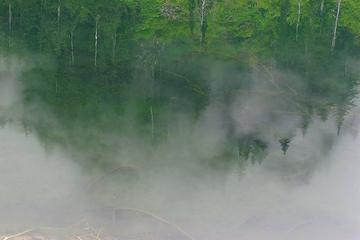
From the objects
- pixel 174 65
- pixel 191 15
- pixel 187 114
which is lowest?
pixel 187 114

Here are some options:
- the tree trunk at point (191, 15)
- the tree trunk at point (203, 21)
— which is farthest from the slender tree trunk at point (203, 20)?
the tree trunk at point (191, 15)

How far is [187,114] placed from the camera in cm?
2738

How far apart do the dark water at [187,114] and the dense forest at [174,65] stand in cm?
9

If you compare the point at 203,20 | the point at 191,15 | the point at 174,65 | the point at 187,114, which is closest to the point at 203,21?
the point at 203,20

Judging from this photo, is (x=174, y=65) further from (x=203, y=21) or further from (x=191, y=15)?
(x=191, y=15)

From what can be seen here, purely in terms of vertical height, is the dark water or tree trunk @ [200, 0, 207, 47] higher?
tree trunk @ [200, 0, 207, 47]

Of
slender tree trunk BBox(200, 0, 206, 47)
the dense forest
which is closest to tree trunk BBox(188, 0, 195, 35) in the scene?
the dense forest

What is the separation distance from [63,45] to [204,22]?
8.15 metres

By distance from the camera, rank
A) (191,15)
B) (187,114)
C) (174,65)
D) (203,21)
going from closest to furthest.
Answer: (187,114), (174,65), (203,21), (191,15)

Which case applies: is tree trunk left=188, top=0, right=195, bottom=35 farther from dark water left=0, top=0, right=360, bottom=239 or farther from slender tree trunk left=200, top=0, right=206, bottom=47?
slender tree trunk left=200, top=0, right=206, bottom=47

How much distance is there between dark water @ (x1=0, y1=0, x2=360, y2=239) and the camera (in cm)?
2216

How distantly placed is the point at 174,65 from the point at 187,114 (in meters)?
4.55

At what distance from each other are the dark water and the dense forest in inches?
3.5

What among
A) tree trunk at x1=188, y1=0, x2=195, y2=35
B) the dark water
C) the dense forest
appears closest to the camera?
the dark water
